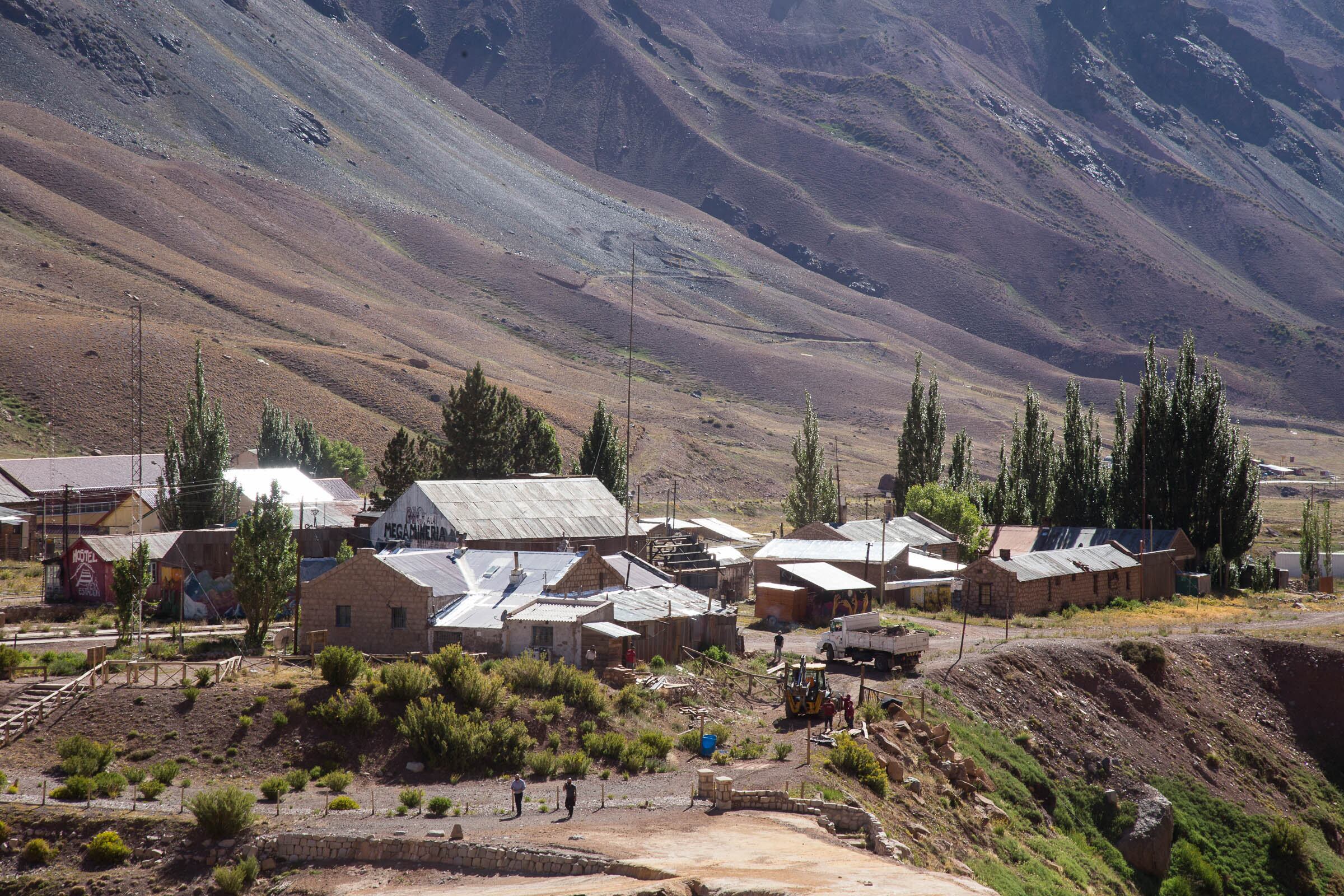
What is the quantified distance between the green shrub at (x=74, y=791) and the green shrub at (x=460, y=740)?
7.61m

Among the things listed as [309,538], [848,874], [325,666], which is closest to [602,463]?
[309,538]

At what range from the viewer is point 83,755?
30594mm

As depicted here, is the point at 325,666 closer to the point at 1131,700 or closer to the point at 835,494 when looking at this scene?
the point at 1131,700

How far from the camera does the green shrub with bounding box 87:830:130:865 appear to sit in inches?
1045

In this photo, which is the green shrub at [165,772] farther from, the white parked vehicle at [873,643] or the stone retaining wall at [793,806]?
the white parked vehicle at [873,643]

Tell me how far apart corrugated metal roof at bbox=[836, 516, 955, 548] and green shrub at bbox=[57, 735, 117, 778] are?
43.0 m

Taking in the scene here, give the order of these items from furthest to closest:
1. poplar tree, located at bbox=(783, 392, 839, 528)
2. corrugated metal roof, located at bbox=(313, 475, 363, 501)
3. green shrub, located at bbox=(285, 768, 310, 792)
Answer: poplar tree, located at bbox=(783, 392, 839, 528) < corrugated metal roof, located at bbox=(313, 475, 363, 501) < green shrub, located at bbox=(285, 768, 310, 792)

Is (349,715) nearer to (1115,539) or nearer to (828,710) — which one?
(828,710)

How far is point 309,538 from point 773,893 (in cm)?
4485

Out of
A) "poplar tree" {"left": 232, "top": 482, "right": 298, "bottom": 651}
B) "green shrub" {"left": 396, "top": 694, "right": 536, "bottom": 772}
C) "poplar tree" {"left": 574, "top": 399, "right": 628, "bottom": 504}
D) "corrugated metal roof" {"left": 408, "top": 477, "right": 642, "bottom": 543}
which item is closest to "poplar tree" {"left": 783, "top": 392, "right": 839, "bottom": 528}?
"poplar tree" {"left": 574, "top": 399, "right": 628, "bottom": 504}

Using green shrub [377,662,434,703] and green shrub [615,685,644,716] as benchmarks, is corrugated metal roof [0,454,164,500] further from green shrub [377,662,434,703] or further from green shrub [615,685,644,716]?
green shrub [615,685,644,716]

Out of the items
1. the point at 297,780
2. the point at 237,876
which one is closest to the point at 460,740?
the point at 297,780

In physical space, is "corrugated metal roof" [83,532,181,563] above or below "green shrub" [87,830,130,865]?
above

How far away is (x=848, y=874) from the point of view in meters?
23.0
